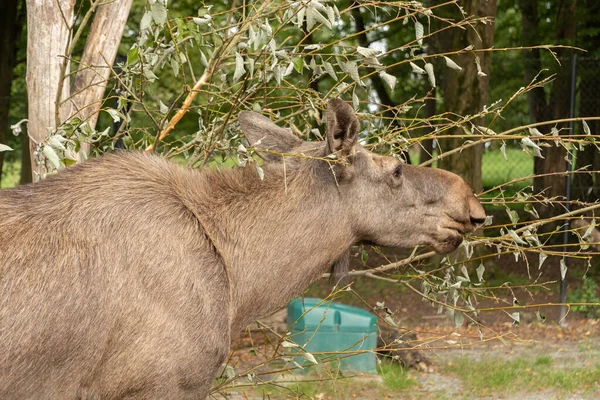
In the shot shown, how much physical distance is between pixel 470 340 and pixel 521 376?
1805 millimetres

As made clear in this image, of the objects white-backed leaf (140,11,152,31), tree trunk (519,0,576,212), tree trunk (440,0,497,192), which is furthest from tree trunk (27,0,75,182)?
tree trunk (519,0,576,212)

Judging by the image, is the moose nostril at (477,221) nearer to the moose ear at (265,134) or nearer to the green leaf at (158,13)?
the moose ear at (265,134)

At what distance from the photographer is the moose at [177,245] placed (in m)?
3.77

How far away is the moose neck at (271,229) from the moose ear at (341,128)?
23cm

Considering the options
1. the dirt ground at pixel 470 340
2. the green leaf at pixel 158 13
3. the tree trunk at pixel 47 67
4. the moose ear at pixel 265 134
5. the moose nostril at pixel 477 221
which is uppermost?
the green leaf at pixel 158 13

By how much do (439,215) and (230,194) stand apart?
3.97 feet

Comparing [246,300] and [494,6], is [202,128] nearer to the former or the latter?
[246,300]

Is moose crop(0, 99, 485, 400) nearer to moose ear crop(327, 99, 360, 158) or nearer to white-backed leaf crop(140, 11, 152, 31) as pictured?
moose ear crop(327, 99, 360, 158)

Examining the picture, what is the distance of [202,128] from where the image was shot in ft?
19.7

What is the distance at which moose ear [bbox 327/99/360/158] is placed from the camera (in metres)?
4.38

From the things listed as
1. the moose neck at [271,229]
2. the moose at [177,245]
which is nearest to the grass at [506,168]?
the moose at [177,245]

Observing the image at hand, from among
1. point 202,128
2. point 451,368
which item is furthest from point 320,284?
point 202,128

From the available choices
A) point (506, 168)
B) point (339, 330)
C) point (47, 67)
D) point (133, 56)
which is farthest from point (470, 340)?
point (506, 168)

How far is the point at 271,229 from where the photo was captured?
450 cm
